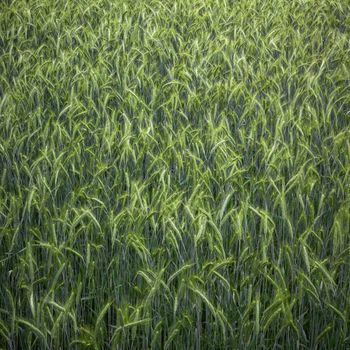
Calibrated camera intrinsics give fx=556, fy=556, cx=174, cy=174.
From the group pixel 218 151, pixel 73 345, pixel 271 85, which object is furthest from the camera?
pixel 271 85

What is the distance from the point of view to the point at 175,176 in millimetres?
1938

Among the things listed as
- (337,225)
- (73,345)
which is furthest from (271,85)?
(73,345)

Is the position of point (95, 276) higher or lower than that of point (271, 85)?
lower

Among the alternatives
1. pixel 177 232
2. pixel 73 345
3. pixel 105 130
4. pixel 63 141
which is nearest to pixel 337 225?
pixel 177 232

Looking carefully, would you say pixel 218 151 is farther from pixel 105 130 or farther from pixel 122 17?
pixel 122 17

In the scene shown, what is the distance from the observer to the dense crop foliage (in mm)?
1395

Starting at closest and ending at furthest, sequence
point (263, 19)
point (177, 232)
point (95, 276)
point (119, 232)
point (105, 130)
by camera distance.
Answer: point (177, 232) < point (95, 276) < point (119, 232) < point (105, 130) < point (263, 19)

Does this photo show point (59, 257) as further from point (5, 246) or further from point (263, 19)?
point (263, 19)

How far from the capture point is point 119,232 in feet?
5.58

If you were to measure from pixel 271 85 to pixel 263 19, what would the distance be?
1.00m

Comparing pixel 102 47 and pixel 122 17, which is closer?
pixel 102 47

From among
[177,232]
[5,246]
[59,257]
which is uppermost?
[177,232]

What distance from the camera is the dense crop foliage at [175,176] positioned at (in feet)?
4.58

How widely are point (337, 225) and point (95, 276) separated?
68 cm
